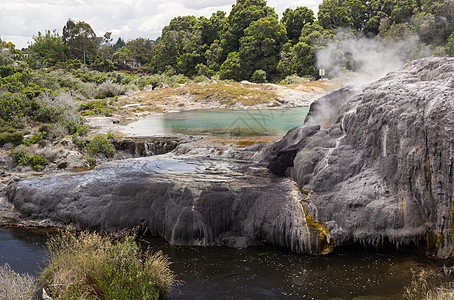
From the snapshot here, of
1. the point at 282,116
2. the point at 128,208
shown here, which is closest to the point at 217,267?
the point at 128,208

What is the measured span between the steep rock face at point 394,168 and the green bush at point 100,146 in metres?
9.31

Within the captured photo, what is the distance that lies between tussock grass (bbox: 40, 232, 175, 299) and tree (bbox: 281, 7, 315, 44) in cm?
5423

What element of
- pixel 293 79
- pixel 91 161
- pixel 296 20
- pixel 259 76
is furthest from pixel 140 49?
pixel 91 161

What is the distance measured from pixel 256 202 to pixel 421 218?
3.54 meters

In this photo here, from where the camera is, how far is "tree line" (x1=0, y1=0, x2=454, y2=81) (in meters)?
43.2

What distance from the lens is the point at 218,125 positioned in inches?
891

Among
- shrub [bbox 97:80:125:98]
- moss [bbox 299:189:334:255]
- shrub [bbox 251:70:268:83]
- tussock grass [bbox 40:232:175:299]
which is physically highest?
shrub [bbox 251:70:268:83]

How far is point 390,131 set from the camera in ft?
27.2

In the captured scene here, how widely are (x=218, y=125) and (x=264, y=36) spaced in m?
33.9

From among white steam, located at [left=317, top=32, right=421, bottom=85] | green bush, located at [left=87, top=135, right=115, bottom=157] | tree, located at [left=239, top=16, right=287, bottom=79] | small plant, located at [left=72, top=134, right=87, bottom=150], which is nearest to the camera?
green bush, located at [left=87, top=135, right=115, bottom=157]

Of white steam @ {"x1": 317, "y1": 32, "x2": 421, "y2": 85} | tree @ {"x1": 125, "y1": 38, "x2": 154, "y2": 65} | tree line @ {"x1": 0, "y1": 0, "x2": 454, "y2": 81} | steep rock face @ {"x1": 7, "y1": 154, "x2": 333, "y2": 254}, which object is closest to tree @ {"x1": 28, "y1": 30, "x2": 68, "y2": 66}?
tree line @ {"x1": 0, "y1": 0, "x2": 454, "y2": 81}

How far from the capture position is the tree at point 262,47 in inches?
2067

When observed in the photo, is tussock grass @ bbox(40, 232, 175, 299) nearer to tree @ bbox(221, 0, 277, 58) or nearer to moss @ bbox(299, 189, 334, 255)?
moss @ bbox(299, 189, 334, 255)

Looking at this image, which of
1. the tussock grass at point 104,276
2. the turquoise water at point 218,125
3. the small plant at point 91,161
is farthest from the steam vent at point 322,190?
the turquoise water at point 218,125
